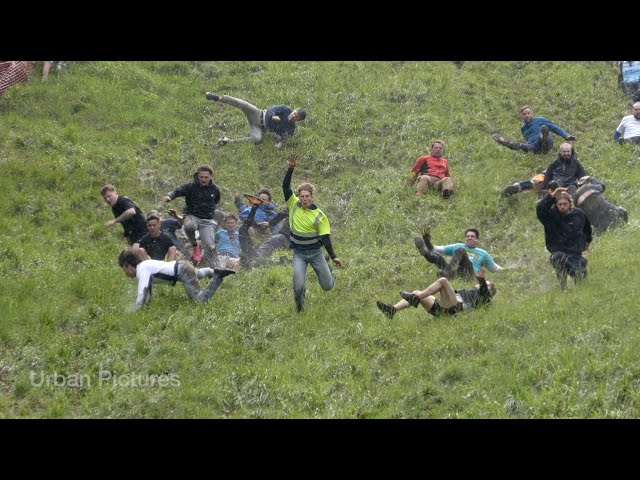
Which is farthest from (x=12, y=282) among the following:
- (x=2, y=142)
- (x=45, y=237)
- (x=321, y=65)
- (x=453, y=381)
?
(x=321, y=65)

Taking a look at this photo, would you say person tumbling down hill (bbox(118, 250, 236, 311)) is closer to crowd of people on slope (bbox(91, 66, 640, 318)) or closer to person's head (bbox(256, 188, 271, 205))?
crowd of people on slope (bbox(91, 66, 640, 318))

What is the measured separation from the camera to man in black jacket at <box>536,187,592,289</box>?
14.6m

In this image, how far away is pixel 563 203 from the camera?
1461 centimetres

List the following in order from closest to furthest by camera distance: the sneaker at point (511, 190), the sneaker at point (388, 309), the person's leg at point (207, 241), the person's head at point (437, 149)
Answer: the sneaker at point (388, 309) → the person's leg at point (207, 241) → the sneaker at point (511, 190) → the person's head at point (437, 149)

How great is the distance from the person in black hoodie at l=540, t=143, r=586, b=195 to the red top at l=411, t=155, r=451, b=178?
2629 millimetres

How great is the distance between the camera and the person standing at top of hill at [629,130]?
70.5 feet

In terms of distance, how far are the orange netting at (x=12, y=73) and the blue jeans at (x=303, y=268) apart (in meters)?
12.0

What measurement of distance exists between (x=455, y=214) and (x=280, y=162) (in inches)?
210

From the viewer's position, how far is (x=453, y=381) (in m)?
12.6

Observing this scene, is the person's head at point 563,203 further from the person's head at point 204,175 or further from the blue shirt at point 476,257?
the person's head at point 204,175

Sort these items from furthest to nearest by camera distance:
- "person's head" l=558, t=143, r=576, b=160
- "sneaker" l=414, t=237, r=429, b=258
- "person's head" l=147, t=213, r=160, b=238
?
"person's head" l=558, t=143, r=576, b=160
"person's head" l=147, t=213, r=160, b=238
"sneaker" l=414, t=237, r=429, b=258

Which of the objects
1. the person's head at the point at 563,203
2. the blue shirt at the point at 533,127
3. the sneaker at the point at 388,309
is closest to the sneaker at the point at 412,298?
the sneaker at the point at 388,309

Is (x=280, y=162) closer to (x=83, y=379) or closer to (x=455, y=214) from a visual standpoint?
(x=455, y=214)

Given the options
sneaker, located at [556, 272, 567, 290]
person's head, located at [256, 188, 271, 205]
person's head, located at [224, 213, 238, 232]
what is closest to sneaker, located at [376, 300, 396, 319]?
sneaker, located at [556, 272, 567, 290]
